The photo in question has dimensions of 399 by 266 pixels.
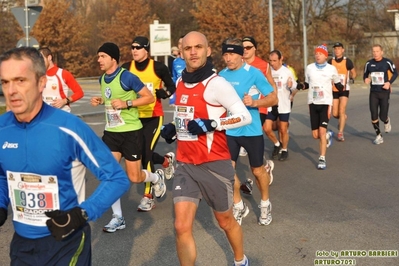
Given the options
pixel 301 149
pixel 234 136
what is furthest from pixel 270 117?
pixel 234 136

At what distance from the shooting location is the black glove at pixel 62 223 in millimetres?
2898

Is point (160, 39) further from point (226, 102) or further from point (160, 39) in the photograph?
point (226, 102)

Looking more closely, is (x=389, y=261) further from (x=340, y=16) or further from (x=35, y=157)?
(x=340, y=16)

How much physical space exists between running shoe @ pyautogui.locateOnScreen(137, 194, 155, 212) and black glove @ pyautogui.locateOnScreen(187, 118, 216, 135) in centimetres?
298

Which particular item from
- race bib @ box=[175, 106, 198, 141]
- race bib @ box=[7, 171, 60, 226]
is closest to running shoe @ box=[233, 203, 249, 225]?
race bib @ box=[175, 106, 198, 141]

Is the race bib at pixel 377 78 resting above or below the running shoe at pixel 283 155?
above

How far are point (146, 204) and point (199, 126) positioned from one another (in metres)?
3.07

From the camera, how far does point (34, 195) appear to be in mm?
3195

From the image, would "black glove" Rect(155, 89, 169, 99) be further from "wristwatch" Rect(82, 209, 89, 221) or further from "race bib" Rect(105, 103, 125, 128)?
"wristwatch" Rect(82, 209, 89, 221)

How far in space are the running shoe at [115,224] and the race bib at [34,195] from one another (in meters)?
3.42

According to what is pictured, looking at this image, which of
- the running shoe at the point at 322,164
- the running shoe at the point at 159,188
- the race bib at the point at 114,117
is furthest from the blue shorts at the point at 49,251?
the running shoe at the point at 322,164

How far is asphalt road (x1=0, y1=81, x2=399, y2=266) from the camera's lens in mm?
5719

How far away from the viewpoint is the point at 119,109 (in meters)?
7.02

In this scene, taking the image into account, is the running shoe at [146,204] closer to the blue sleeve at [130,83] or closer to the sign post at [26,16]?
the blue sleeve at [130,83]
